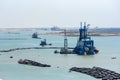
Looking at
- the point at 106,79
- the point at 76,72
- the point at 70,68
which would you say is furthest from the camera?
the point at 70,68

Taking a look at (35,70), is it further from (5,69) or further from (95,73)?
(95,73)

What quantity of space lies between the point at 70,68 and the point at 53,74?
3.09 m

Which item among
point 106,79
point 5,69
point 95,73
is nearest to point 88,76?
point 95,73

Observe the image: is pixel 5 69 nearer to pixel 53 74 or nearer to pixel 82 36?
pixel 53 74

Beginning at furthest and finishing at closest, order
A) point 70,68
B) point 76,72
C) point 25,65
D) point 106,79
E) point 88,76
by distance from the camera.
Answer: point 25,65 < point 70,68 < point 76,72 < point 88,76 < point 106,79

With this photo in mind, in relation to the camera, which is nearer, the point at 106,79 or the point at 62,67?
the point at 106,79

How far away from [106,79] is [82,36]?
71.9 ft

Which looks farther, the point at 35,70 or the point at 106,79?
the point at 35,70

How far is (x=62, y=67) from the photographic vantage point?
99.2 ft

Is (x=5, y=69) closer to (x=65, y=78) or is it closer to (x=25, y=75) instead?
(x=25, y=75)

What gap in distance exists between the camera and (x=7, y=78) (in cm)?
2438

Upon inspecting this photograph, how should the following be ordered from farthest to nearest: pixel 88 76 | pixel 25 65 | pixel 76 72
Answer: pixel 25 65 → pixel 76 72 → pixel 88 76

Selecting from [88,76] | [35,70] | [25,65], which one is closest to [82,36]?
[25,65]

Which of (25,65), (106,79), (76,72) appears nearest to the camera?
(106,79)
